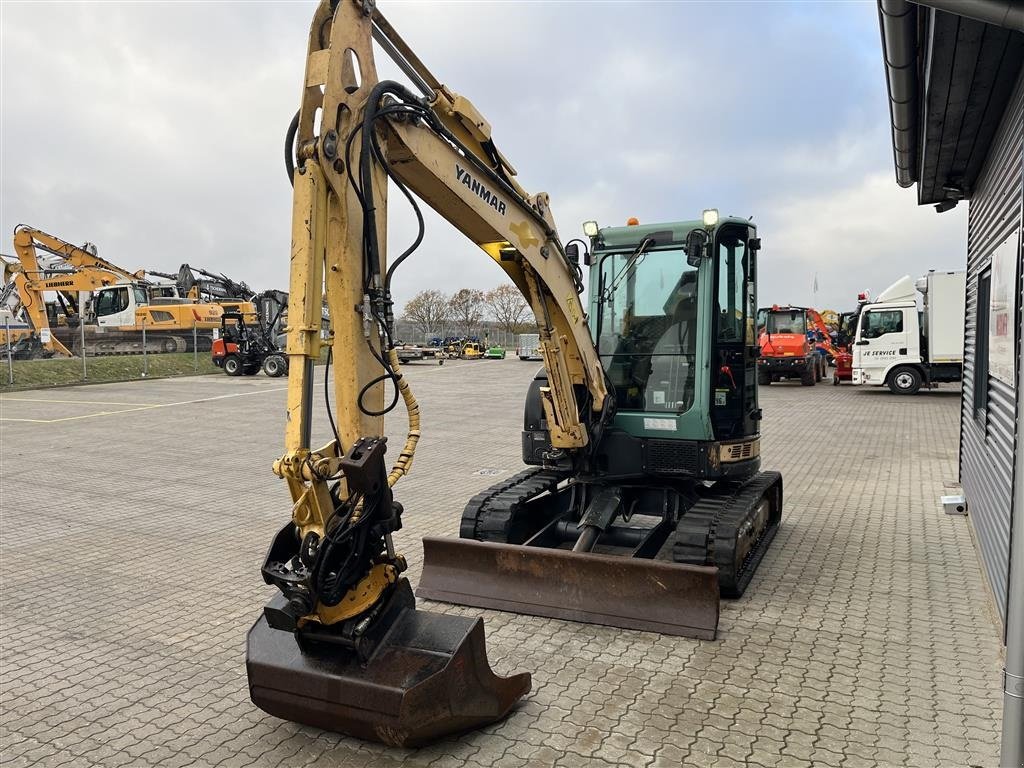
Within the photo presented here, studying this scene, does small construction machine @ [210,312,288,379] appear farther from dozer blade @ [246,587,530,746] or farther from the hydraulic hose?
dozer blade @ [246,587,530,746]

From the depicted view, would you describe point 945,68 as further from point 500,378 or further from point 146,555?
point 500,378

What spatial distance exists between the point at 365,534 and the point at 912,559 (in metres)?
5.11

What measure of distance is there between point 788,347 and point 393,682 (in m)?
23.1

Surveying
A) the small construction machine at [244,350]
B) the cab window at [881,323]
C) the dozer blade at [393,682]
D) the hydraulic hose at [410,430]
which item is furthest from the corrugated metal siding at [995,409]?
the small construction machine at [244,350]

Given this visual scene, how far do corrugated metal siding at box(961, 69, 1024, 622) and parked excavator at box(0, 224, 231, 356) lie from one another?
2678 cm

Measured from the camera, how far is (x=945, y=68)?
5008 millimetres

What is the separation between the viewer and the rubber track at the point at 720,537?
5348 millimetres


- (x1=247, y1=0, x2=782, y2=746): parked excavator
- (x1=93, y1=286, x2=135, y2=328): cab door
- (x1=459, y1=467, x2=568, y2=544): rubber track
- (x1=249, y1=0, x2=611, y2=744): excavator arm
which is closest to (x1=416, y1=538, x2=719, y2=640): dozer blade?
(x1=247, y1=0, x2=782, y2=746): parked excavator

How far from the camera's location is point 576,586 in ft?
16.8

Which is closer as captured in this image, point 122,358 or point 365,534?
point 365,534

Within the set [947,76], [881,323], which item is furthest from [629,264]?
[881,323]

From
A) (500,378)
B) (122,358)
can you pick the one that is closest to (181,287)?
(122,358)

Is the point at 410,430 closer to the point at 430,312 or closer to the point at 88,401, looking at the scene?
the point at 88,401

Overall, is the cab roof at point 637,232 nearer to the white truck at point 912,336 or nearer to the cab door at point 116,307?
the white truck at point 912,336
